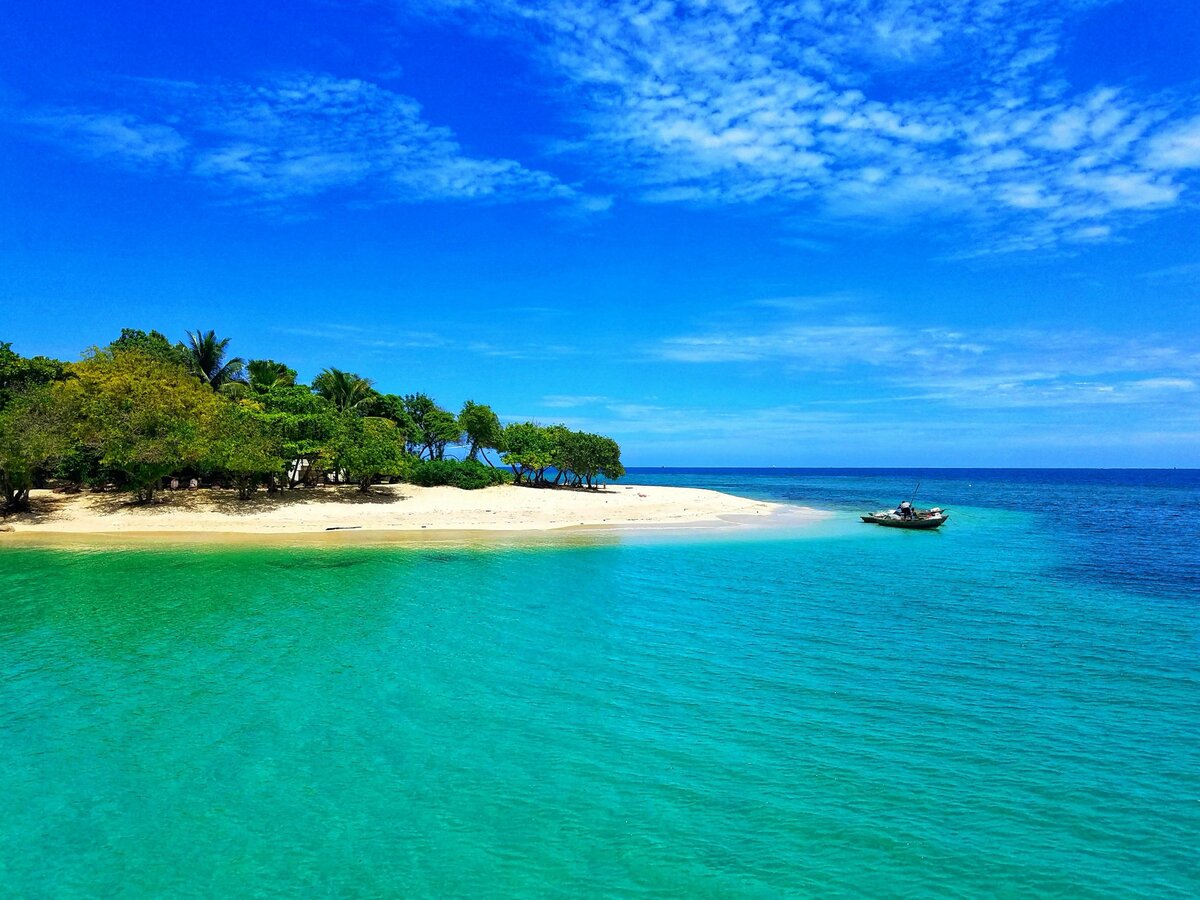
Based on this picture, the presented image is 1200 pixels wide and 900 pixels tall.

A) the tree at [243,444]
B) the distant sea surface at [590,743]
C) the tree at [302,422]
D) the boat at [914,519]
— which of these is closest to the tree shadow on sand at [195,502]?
the tree at [243,444]

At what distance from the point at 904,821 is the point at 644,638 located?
30.7 ft

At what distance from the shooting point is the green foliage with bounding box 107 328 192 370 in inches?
2159

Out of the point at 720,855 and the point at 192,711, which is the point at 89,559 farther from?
the point at 720,855

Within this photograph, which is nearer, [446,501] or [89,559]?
[89,559]

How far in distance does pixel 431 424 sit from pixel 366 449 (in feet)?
57.2

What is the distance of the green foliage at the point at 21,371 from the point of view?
148ft

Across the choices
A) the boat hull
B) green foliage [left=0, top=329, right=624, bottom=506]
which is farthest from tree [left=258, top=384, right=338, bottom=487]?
the boat hull

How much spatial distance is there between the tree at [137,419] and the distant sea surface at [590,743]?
20426mm

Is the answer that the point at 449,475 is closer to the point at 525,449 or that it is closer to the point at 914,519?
the point at 525,449

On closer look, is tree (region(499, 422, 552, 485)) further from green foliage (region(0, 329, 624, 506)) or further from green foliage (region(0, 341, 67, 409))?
green foliage (region(0, 341, 67, 409))

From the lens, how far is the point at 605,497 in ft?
207

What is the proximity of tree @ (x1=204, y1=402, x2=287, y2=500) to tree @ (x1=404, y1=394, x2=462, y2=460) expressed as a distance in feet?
60.6

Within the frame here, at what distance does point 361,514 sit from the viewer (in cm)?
4609

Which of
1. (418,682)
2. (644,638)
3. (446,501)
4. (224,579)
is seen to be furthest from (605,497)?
(418,682)
